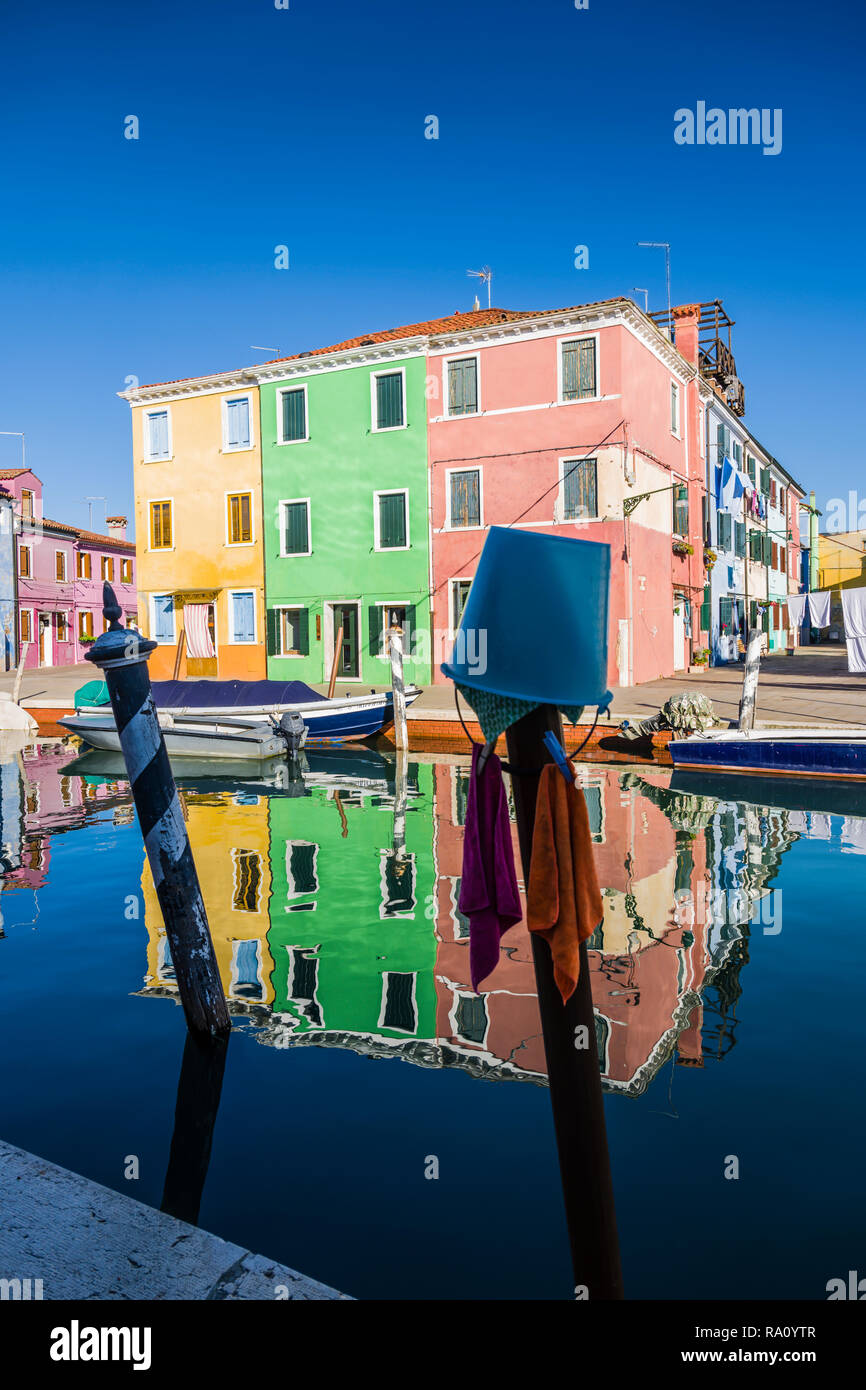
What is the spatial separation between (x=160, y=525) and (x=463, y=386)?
11.4m

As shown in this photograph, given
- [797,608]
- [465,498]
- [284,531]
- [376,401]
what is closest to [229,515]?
[284,531]

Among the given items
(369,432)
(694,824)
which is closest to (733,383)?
(369,432)

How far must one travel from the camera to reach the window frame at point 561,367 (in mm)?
23094

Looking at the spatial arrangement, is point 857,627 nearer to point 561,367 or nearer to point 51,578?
point 561,367

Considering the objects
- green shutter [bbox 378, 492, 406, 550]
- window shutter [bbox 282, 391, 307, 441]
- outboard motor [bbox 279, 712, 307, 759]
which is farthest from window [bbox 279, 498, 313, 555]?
outboard motor [bbox 279, 712, 307, 759]

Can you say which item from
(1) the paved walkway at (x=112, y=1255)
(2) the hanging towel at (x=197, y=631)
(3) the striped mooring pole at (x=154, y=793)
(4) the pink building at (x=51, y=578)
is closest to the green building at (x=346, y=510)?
(2) the hanging towel at (x=197, y=631)

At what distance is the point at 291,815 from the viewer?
41.6 feet

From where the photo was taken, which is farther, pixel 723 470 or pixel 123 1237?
pixel 723 470

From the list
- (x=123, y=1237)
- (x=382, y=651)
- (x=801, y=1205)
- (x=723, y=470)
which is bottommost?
(x=801, y=1205)

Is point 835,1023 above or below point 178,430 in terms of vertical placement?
below
